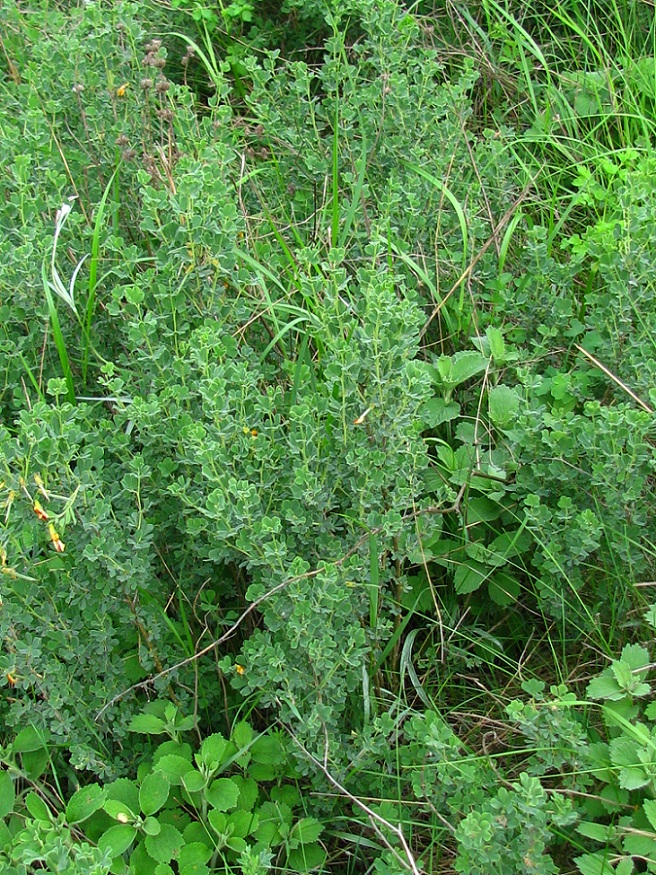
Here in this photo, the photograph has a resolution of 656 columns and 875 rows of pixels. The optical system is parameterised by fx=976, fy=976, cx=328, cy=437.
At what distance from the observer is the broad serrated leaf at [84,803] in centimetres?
202

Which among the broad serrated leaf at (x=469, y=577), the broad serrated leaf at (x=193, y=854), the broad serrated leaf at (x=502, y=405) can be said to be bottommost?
the broad serrated leaf at (x=193, y=854)

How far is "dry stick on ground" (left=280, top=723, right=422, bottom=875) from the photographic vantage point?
6.14 ft

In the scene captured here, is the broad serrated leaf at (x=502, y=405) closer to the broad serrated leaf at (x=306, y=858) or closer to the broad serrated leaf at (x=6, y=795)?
the broad serrated leaf at (x=306, y=858)

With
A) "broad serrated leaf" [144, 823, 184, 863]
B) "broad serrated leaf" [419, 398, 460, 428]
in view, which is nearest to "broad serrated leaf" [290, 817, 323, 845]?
"broad serrated leaf" [144, 823, 184, 863]

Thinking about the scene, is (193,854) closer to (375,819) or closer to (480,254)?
(375,819)

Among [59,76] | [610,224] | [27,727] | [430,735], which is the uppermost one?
[59,76]

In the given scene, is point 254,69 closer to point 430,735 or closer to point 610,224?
point 610,224

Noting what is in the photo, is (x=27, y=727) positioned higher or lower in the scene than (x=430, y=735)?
lower

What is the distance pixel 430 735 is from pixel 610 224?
1.60 meters

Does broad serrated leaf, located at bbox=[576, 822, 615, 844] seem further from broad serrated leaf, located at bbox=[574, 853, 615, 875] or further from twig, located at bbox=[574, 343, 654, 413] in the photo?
twig, located at bbox=[574, 343, 654, 413]

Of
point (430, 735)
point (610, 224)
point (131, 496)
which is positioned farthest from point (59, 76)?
point (430, 735)

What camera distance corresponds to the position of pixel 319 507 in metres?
2.14

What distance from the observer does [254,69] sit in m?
3.03

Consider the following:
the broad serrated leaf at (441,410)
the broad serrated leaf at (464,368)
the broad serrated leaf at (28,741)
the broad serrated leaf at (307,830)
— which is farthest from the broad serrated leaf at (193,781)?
the broad serrated leaf at (464,368)
